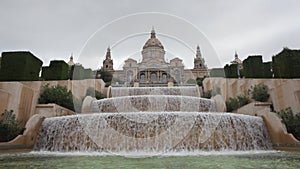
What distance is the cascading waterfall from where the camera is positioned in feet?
21.8

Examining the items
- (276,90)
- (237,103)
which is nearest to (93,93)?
(237,103)

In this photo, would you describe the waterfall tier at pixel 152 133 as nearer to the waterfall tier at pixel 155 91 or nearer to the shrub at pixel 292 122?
the shrub at pixel 292 122

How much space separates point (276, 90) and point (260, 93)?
0.88 m

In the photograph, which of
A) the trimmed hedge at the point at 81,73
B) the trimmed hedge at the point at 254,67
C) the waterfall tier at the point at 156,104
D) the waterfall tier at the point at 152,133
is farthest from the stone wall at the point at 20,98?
the trimmed hedge at the point at 254,67

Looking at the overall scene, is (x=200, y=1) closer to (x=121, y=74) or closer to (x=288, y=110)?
(x=288, y=110)

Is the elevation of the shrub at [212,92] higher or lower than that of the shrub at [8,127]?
higher

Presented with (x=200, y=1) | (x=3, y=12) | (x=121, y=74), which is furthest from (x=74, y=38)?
(x=121, y=74)

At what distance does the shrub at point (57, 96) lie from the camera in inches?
417

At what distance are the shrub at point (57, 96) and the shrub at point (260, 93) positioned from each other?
8222 millimetres

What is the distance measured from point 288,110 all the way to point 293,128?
895 millimetres

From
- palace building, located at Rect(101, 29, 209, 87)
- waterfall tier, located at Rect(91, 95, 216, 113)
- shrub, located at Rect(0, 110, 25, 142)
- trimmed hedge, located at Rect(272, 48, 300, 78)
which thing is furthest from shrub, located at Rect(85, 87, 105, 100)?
palace building, located at Rect(101, 29, 209, 87)

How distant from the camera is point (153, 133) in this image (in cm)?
686

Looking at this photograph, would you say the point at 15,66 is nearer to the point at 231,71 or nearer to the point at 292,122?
the point at 292,122

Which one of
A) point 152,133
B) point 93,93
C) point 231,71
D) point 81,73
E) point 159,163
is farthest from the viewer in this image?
point 231,71
